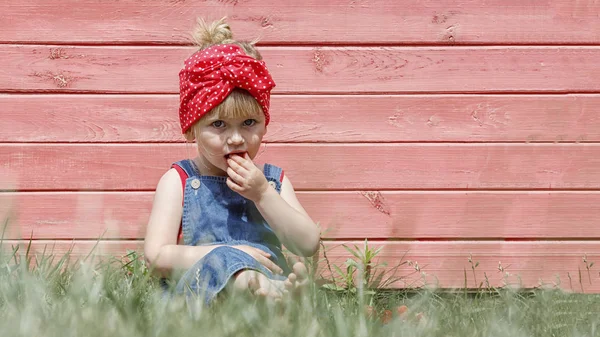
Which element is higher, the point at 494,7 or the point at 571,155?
the point at 494,7

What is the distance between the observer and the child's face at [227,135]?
286 centimetres

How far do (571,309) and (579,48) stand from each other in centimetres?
141

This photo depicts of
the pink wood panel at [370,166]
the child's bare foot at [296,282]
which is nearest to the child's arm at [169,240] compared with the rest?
the child's bare foot at [296,282]

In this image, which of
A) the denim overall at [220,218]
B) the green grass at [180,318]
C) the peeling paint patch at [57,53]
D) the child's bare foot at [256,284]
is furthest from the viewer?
the peeling paint patch at [57,53]

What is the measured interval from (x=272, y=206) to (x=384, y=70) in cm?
109

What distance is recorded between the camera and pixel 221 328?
1.84 m

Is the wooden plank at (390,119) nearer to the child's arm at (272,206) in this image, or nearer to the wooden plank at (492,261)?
the wooden plank at (492,261)

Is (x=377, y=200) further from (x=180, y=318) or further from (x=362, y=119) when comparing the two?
(x=180, y=318)

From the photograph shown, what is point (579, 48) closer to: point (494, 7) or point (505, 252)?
point (494, 7)

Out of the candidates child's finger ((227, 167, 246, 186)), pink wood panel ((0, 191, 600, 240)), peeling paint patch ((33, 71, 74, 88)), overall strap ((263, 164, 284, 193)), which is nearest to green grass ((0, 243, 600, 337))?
child's finger ((227, 167, 246, 186))

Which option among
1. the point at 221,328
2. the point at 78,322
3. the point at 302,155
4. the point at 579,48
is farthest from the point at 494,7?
the point at 78,322

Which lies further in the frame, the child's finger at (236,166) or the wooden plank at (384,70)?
the wooden plank at (384,70)

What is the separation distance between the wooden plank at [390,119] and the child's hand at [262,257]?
2.78ft

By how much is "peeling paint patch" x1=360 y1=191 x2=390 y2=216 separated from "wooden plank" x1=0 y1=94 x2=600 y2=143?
0.26 meters
